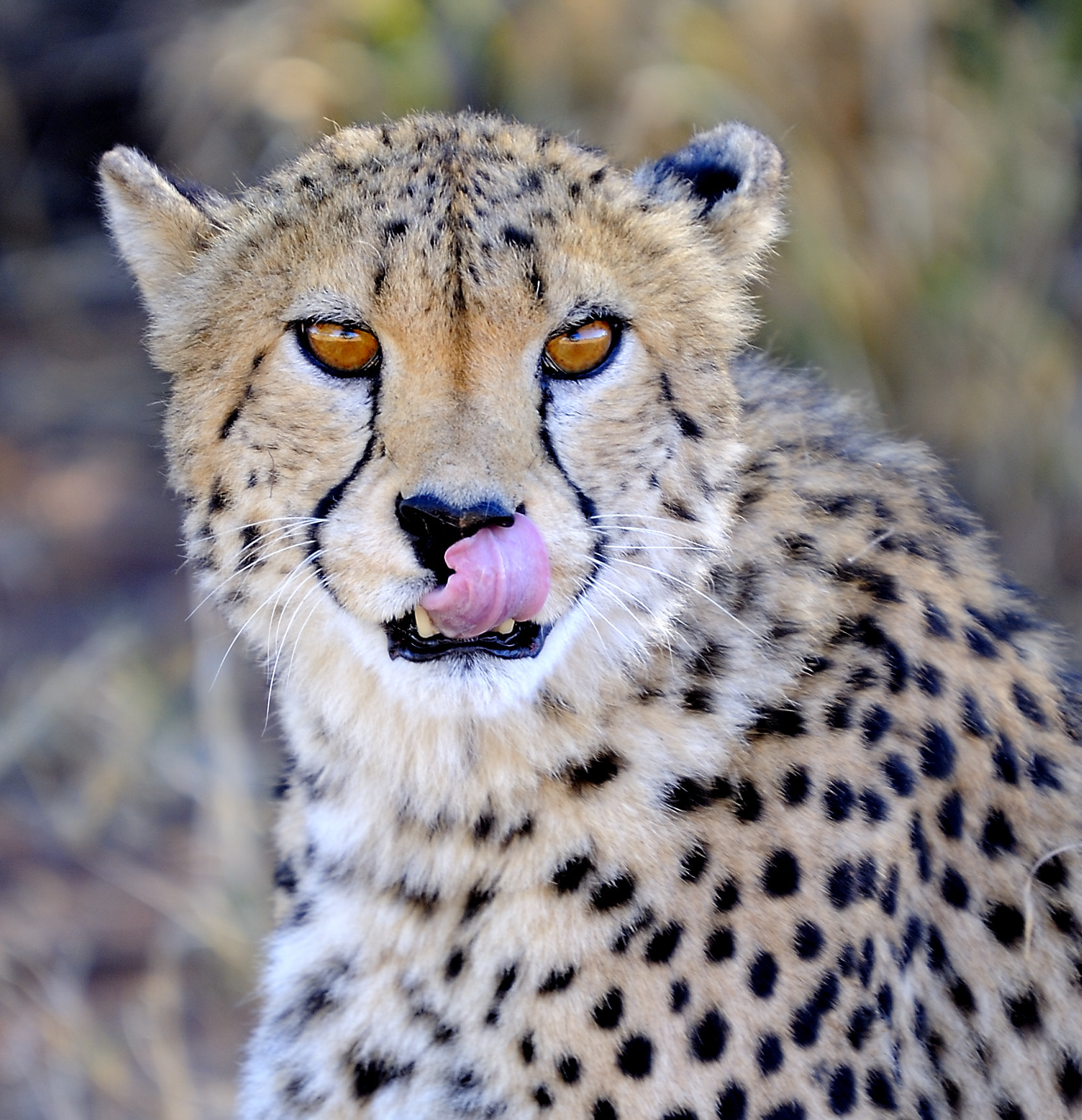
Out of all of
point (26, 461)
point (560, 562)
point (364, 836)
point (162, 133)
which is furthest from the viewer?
point (162, 133)

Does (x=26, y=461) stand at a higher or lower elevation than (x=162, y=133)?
lower

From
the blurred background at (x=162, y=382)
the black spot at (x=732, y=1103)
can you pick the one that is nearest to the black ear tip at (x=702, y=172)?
the black spot at (x=732, y=1103)

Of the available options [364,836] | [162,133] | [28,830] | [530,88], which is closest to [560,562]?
[364,836]

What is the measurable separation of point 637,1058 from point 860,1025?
0.26m

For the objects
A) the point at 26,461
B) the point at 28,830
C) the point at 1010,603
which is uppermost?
the point at 1010,603

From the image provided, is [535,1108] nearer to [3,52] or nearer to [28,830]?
[28,830]

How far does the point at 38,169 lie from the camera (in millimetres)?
7340

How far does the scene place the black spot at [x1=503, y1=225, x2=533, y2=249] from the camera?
1.86 metres

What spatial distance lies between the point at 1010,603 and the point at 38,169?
6.27 meters

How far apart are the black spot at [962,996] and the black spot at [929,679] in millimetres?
357

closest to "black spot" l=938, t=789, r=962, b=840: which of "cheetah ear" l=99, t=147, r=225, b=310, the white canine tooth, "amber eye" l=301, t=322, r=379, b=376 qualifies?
the white canine tooth

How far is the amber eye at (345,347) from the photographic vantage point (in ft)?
6.06

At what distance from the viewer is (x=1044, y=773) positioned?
1.99m

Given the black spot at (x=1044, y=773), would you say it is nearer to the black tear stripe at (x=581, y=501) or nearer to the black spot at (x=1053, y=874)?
A: the black spot at (x=1053, y=874)
